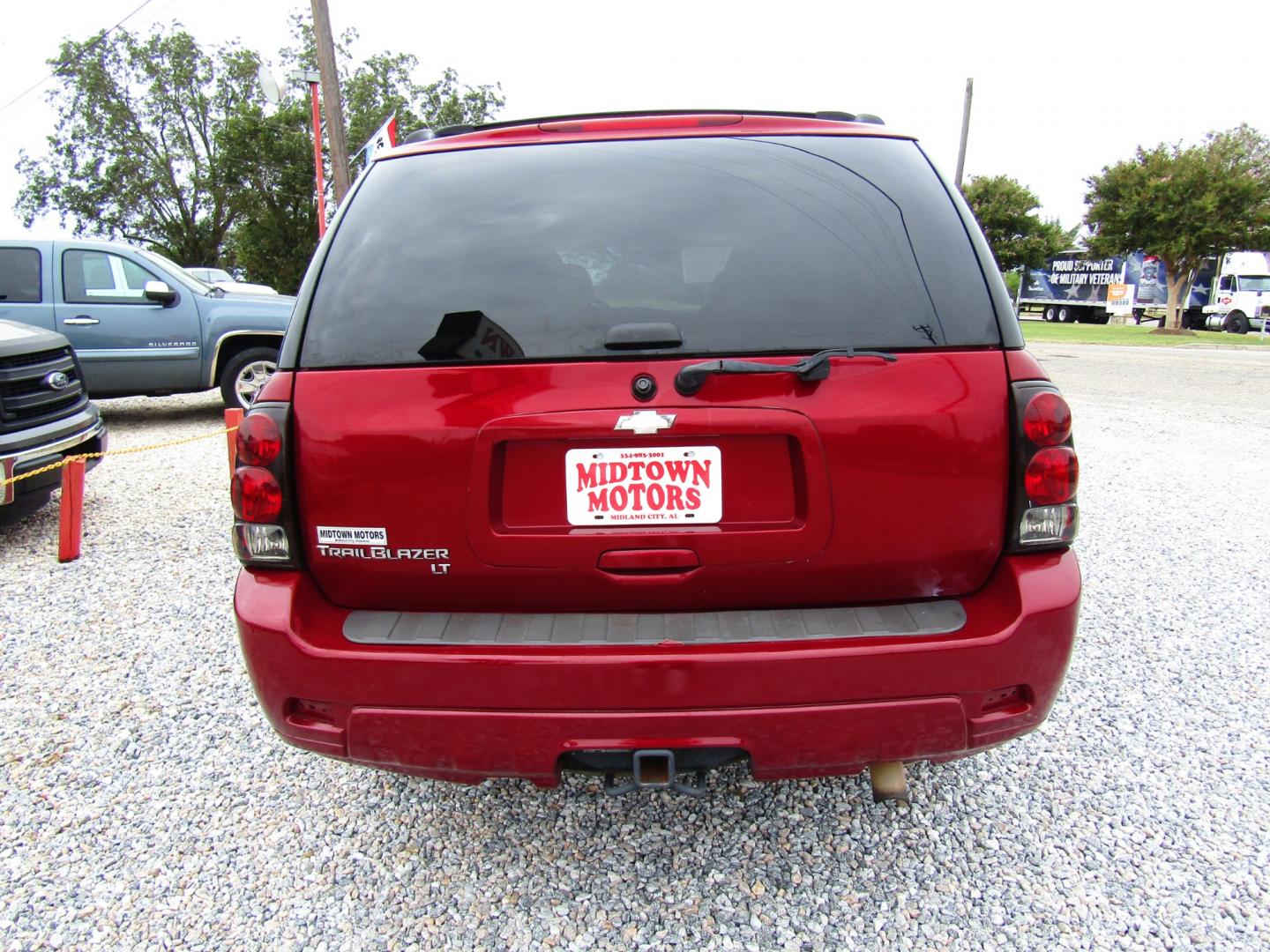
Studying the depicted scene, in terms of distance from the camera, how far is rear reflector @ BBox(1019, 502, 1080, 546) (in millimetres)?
1755

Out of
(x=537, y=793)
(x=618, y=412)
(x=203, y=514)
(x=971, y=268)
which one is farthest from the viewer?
(x=203, y=514)

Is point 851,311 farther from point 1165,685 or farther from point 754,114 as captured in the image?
point 1165,685

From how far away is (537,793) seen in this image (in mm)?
2398

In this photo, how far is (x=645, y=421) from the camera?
1.68 m

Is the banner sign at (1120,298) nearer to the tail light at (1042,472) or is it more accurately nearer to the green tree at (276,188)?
the green tree at (276,188)

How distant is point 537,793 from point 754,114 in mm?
2027

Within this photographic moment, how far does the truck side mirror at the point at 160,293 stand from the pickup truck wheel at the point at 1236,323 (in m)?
35.1

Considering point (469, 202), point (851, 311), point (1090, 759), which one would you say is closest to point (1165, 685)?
point (1090, 759)

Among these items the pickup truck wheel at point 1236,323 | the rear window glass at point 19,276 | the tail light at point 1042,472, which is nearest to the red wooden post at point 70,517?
the rear window glass at point 19,276

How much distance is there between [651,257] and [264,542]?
109 cm

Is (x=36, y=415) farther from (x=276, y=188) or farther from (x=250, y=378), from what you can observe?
(x=276, y=188)

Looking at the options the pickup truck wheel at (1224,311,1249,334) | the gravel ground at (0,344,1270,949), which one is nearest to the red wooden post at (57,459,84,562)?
the gravel ground at (0,344,1270,949)

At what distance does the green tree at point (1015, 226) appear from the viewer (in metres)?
40.4

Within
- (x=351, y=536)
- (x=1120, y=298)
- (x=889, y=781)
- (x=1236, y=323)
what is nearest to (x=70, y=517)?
(x=351, y=536)
